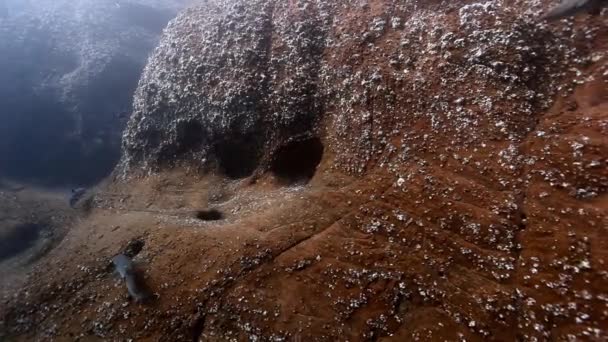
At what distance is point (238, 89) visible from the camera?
28.9 meters

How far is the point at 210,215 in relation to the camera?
23984 mm

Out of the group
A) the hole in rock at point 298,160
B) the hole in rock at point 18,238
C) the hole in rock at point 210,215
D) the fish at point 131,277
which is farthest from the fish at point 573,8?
the hole in rock at point 18,238

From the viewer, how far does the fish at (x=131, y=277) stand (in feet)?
62.7

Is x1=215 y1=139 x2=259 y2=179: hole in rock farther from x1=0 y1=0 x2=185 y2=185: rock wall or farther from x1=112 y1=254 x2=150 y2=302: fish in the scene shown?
x1=0 y1=0 x2=185 y2=185: rock wall

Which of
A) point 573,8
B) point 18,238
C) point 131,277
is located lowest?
point 131,277

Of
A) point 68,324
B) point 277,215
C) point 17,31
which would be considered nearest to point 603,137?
point 277,215

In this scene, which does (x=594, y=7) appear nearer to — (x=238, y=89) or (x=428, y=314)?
(x=428, y=314)

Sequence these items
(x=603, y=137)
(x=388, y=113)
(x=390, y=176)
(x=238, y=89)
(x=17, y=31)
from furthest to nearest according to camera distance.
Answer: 1. (x=17, y=31)
2. (x=238, y=89)
3. (x=388, y=113)
4. (x=390, y=176)
5. (x=603, y=137)

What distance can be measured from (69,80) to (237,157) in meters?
38.6

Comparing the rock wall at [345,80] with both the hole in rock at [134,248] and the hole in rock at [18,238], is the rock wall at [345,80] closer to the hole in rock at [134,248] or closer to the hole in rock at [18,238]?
the hole in rock at [134,248]

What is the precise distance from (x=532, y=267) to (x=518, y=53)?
38.4 feet

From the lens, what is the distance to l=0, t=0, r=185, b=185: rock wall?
45344mm

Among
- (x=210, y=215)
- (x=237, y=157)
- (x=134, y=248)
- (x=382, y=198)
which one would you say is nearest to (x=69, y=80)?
(x=237, y=157)

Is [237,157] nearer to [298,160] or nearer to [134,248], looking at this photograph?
[298,160]
